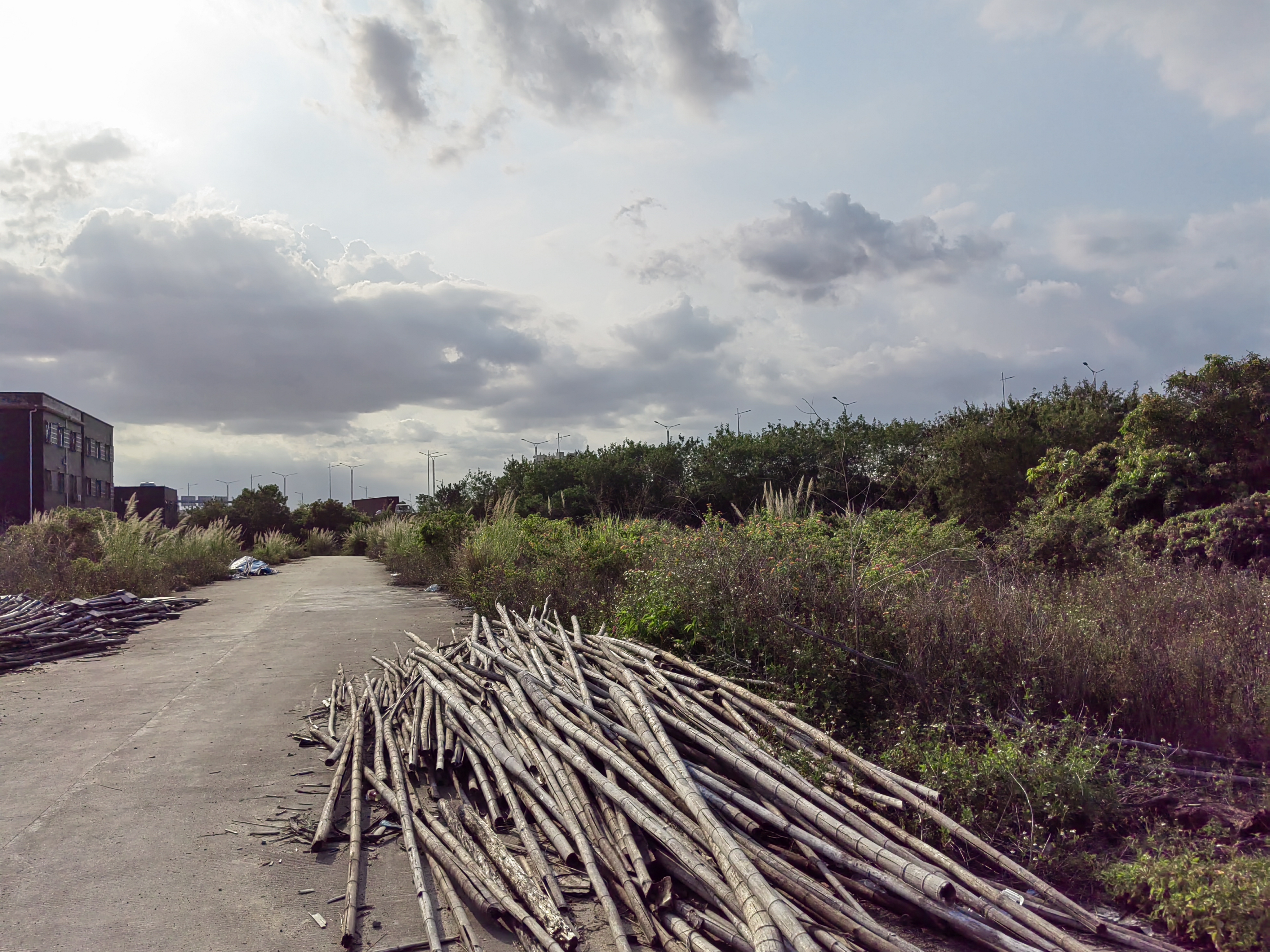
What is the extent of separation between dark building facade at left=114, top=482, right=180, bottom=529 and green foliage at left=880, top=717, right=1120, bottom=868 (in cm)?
5999

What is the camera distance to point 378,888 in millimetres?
3709

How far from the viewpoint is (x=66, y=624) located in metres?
10.9

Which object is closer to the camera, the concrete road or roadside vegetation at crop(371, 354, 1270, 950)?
the concrete road

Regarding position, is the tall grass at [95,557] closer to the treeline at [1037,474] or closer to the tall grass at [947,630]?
the treeline at [1037,474]

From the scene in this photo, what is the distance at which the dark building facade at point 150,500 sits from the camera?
5741cm

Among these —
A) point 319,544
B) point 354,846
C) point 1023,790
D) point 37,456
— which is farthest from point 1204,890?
point 319,544

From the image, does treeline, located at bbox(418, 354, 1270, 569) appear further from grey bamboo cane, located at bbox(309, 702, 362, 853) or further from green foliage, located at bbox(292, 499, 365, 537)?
green foliage, located at bbox(292, 499, 365, 537)

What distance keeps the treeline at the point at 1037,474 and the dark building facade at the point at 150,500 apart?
3468 centimetres

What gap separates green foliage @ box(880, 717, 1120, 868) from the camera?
3783 mm

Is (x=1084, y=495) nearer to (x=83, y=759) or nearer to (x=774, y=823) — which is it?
(x=774, y=823)

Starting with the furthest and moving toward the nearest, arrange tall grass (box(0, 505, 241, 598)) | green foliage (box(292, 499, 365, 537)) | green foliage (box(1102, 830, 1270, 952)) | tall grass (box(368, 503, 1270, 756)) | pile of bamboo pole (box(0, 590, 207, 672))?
green foliage (box(292, 499, 365, 537)) < tall grass (box(0, 505, 241, 598)) < pile of bamboo pole (box(0, 590, 207, 672)) < tall grass (box(368, 503, 1270, 756)) < green foliage (box(1102, 830, 1270, 952))

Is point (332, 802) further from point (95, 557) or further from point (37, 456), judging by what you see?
point (37, 456)

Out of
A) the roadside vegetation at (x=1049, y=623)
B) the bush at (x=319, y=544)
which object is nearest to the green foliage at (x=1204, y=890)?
the roadside vegetation at (x=1049, y=623)

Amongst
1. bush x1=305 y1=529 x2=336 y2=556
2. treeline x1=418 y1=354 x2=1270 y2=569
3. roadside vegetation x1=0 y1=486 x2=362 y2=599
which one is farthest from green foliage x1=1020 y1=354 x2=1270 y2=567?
bush x1=305 y1=529 x2=336 y2=556
